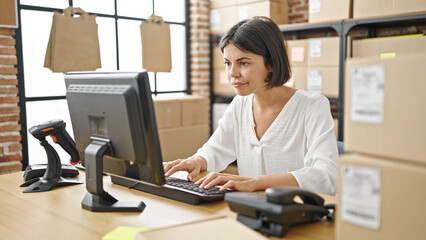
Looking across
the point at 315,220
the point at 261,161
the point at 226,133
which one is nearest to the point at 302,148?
the point at 261,161

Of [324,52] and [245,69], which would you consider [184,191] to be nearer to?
[245,69]

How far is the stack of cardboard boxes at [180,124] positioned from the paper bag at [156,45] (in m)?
0.39

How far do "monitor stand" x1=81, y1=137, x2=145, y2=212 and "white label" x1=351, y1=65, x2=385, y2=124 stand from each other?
2.43 ft

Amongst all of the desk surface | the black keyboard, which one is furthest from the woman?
the desk surface

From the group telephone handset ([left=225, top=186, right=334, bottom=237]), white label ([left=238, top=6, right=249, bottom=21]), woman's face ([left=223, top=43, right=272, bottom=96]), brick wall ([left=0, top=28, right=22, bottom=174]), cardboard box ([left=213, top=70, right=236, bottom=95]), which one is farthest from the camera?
cardboard box ([left=213, top=70, right=236, bottom=95])

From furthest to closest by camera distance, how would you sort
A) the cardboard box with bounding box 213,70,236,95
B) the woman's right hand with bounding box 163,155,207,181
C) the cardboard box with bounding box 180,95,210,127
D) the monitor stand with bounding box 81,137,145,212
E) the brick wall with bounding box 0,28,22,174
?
the cardboard box with bounding box 213,70,236,95 → the cardboard box with bounding box 180,95,210,127 → the brick wall with bounding box 0,28,22,174 → the woman's right hand with bounding box 163,155,207,181 → the monitor stand with bounding box 81,137,145,212

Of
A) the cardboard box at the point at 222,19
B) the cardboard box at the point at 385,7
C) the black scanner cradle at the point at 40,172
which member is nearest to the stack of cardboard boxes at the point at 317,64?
the cardboard box at the point at 385,7

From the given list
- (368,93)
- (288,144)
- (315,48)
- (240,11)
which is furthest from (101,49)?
(368,93)

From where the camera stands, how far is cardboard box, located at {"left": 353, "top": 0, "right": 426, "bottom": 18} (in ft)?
9.45

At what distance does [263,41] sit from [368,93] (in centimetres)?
102

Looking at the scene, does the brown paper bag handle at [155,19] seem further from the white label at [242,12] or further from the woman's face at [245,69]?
the woman's face at [245,69]

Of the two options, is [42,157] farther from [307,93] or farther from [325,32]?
[325,32]

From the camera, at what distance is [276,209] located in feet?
3.22

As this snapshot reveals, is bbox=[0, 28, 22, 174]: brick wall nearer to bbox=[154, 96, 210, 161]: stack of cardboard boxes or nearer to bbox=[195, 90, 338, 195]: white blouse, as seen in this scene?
bbox=[154, 96, 210, 161]: stack of cardboard boxes
